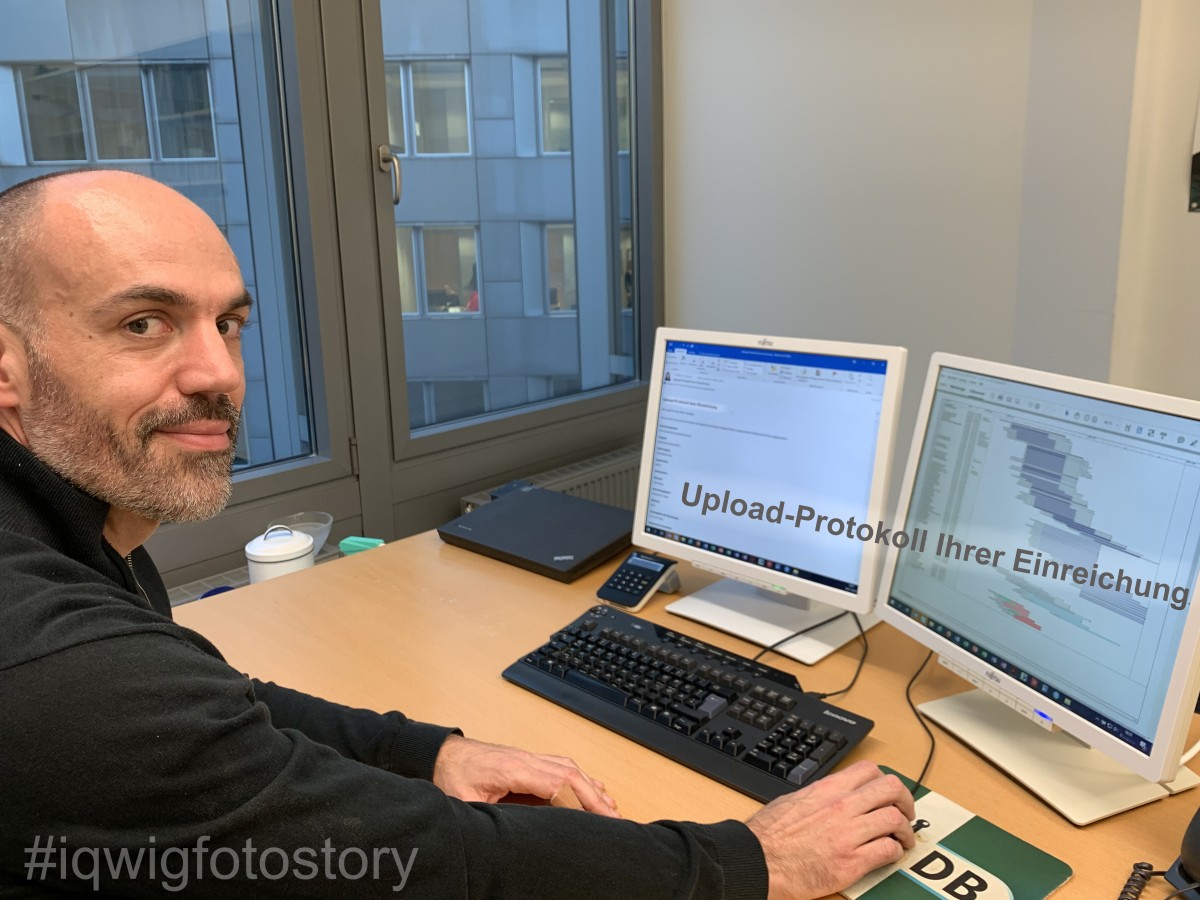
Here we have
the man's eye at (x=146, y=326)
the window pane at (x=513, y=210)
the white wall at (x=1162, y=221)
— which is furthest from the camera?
the window pane at (x=513, y=210)

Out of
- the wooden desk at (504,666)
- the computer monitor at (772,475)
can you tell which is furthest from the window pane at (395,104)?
the computer monitor at (772,475)

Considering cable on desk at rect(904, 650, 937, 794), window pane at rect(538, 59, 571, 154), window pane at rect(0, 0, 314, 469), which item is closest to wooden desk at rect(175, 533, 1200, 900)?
cable on desk at rect(904, 650, 937, 794)

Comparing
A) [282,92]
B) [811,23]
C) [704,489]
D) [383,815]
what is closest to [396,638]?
[704,489]

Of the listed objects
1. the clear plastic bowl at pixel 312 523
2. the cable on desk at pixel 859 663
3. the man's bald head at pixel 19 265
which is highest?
the man's bald head at pixel 19 265

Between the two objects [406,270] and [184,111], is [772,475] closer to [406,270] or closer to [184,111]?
[406,270]

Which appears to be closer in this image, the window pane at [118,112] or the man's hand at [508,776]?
the man's hand at [508,776]

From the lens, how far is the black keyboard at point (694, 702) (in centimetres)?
110

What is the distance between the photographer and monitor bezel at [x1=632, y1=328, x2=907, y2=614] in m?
1.31

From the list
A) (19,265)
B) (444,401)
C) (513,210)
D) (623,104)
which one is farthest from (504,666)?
(623,104)

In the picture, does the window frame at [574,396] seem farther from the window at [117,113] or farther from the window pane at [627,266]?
the window at [117,113]

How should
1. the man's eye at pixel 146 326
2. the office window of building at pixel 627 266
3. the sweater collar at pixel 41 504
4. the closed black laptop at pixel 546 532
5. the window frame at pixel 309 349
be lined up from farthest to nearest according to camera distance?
1. the office window of building at pixel 627 266
2. the window frame at pixel 309 349
3. the closed black laptop at pixel 546 532
4. the man's eye at pixel 146 326
5. the sweater collar at pixel 41 504

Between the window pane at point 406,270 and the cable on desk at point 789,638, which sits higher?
the window pane at point 406,270

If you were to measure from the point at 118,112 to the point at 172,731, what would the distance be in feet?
5.46

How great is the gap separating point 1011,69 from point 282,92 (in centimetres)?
170
